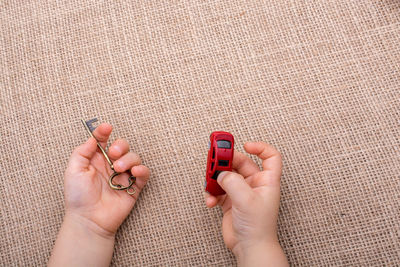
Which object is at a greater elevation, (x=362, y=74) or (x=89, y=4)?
(x=89, y=4)

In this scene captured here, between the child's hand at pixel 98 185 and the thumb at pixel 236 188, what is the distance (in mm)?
192

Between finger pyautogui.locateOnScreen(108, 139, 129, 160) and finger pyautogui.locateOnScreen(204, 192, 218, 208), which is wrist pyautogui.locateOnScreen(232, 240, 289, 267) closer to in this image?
finger pyautogui.locateOnScreen(204, 192, 218, 208)

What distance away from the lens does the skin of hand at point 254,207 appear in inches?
24.5

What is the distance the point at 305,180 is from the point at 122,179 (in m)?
0.39

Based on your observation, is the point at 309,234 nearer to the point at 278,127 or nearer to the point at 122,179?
the point at 278,127

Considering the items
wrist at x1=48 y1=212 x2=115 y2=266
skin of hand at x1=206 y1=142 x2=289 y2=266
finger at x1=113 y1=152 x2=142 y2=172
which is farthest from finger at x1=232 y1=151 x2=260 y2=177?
wrist at x1=48 y1=212 x2=115 y2=266

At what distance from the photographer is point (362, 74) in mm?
788

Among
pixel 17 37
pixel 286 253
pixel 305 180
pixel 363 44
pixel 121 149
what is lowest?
pixel 286 253

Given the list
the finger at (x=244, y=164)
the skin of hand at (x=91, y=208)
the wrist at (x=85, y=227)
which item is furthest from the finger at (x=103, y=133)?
the finger at (x=244, y=164)

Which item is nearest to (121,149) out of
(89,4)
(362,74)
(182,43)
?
(182,43)

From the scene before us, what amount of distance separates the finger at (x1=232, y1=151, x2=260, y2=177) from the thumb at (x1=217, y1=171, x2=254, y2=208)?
0.09 meters

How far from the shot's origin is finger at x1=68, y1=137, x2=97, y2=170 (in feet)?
2.35

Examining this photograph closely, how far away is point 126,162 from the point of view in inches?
28.3

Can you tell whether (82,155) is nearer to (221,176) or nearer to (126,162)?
(126,162)
